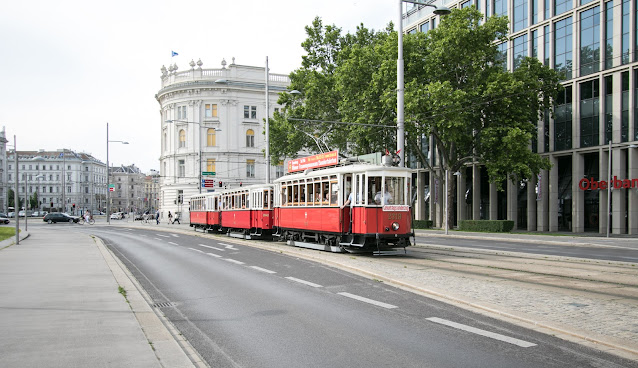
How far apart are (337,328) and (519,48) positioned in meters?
40.6

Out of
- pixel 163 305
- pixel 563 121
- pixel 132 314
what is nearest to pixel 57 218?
pixel 563 121

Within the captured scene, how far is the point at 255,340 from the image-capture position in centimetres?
686

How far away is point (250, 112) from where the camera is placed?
7856 cm

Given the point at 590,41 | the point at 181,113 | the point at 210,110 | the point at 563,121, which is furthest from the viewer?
the point at 181,113

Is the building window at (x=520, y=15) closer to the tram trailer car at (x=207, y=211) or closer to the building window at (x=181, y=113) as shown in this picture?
the tram trailer car at (x=207, y=211)

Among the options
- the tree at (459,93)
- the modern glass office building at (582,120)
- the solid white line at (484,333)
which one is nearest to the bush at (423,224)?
the modern glass office building at (582,120)

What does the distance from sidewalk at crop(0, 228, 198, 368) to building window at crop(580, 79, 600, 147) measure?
112ft

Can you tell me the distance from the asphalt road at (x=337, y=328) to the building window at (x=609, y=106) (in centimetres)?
2991

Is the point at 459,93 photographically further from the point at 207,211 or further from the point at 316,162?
the point at 207,211

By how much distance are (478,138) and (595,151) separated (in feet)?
25.8

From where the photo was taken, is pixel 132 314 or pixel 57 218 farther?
pixel 57 218

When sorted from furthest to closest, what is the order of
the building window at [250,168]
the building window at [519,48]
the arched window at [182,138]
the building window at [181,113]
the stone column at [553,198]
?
the building window at [250,168] → the arched window at [182,138] → the building window at [181,113] → the building window at [519,48] → the stone column at [553,198]

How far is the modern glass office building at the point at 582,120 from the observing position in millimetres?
34500

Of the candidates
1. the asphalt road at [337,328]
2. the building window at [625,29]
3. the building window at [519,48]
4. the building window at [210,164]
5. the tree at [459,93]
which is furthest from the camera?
the building window at [210,164]
